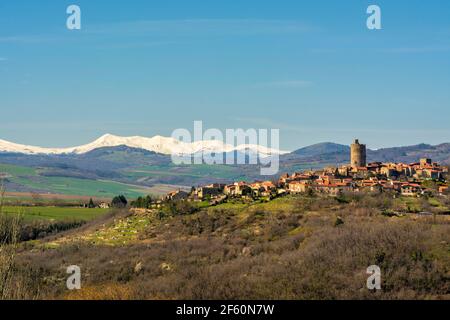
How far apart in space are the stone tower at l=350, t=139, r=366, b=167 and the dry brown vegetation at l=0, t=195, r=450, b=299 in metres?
38.3

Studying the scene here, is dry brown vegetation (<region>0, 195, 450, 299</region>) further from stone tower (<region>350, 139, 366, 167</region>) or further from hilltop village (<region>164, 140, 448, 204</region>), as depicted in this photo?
stone tower (<region>350, 139, 366, 167</region>)

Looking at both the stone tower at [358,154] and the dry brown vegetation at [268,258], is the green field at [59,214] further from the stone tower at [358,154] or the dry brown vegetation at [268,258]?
the stone tower at [358,154]

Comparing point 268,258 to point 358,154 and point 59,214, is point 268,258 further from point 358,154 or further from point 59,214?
point 59,214

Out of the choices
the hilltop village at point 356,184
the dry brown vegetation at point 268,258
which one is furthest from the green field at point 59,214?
the dry brown vegetation at point 268,258

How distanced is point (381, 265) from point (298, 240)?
13.8 metres

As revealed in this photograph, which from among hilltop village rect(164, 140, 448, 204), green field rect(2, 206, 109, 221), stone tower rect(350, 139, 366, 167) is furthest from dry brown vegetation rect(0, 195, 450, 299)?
stone tower rect(350, 139, 366, 167)

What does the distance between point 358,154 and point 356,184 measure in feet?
83.1

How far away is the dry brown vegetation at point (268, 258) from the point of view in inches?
888

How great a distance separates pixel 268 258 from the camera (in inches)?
1287

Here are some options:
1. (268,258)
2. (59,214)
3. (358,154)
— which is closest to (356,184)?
(358,154)

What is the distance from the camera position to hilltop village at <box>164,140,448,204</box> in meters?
68.1

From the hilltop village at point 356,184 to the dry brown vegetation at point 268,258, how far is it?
961 centimetres

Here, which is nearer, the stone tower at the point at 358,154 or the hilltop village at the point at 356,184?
the hilltop village at the point at 356,184
